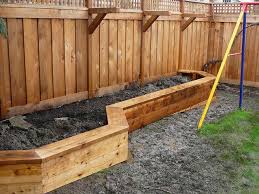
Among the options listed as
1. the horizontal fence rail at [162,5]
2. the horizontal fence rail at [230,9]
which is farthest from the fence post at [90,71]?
the horizontal fence rail at [230,9]

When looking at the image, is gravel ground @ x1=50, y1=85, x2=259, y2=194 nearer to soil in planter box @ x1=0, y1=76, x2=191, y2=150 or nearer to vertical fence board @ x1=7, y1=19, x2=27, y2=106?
soil in planter box @ x1=0, y1=76, x2=191, y2=150

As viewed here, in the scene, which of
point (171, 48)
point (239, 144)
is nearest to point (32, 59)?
A: point (239, 144)

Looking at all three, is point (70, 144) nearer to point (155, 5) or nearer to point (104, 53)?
point (104, 53)

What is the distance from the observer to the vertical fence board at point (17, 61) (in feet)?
12.4

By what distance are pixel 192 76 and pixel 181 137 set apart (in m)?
2.91

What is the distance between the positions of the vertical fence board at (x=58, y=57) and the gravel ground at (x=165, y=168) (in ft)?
3.79

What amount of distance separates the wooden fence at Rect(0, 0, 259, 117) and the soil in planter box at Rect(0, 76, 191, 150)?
166mm

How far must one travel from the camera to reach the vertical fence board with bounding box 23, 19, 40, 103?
3.96 metres

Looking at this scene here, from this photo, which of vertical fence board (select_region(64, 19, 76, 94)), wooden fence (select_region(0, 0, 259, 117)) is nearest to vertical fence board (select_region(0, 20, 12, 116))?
wooden fence (select_region(0, 0, 259, 117))

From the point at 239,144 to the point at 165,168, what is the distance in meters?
1.29

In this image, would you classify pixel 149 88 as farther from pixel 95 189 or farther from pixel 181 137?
pixel 95 189

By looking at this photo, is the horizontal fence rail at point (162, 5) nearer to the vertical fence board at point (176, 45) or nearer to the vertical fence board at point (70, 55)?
the vertical fence board at point (176, 45)

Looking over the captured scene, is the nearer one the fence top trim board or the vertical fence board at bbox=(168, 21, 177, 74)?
the fence top trim board

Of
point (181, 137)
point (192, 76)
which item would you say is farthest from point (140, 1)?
point (181, 137)
